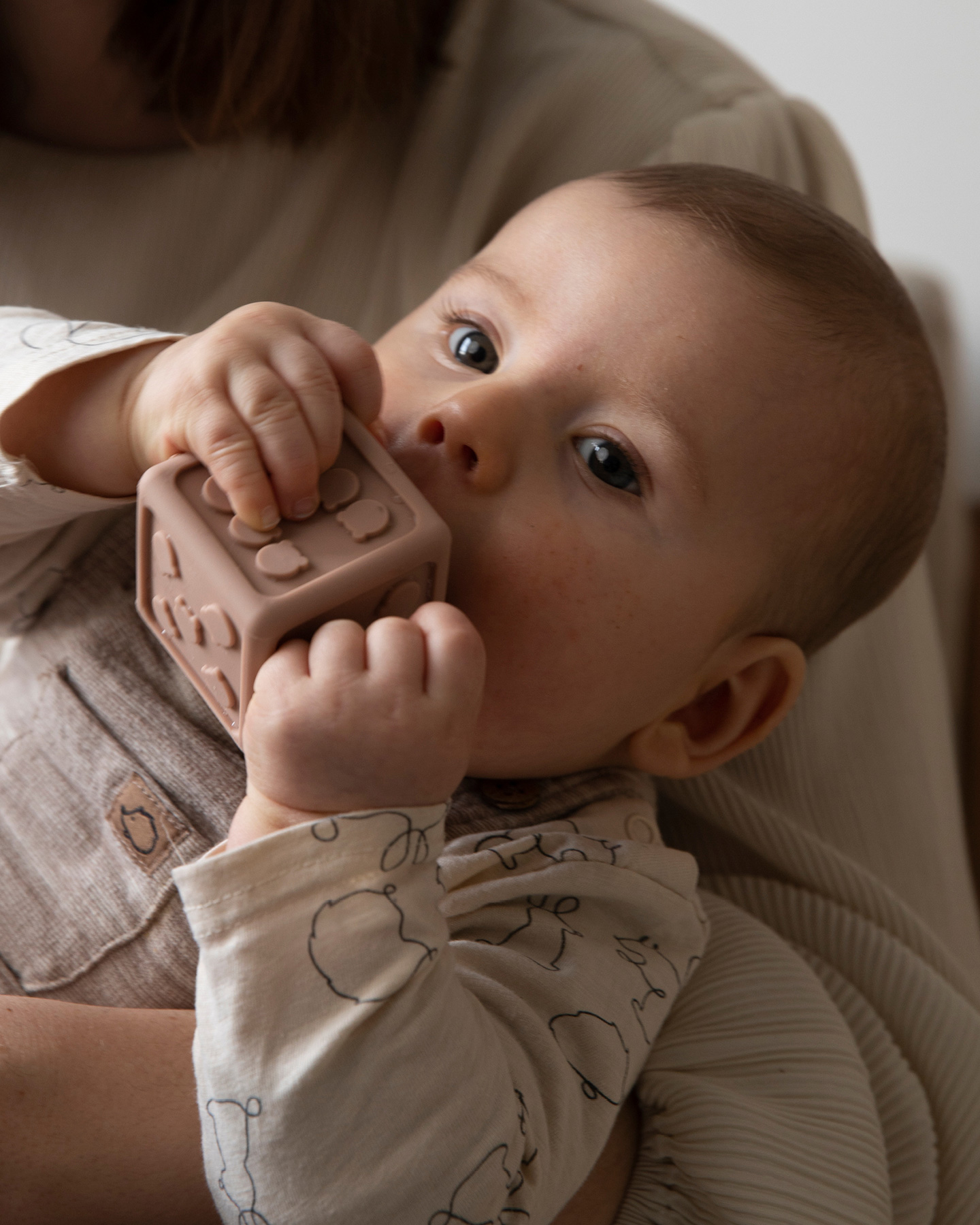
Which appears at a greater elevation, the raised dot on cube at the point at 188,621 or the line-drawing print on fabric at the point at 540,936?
the raised dot on cube at the point at 188,621

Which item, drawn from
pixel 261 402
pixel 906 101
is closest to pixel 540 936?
pixel 261 402

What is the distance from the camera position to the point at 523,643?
28.3 inches

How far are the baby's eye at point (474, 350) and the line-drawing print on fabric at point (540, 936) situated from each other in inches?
15.1

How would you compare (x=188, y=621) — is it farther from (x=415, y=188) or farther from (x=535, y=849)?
(x=415, y=188)

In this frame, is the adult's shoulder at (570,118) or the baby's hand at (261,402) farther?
the adult's shoulder at (570,118)

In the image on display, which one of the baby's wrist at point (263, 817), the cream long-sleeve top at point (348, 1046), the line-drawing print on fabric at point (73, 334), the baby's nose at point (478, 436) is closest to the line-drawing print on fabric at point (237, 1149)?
the cream long-sleeve top at point (348, 1046)

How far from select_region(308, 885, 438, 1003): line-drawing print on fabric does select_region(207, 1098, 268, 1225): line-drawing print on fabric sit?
8cm

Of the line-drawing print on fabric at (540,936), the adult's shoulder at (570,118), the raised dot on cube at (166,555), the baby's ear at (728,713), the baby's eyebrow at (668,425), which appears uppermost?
the adult's shoulder at (570,118)

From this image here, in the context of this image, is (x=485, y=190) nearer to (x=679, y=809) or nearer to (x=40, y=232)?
(x=40, y=232)

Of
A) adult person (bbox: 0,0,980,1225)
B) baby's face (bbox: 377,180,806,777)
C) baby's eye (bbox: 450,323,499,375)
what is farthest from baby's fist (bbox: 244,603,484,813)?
adult person (bbox: 0,0,980,1225)

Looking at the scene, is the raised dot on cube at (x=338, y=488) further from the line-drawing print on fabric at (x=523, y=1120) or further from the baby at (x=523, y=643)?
the line-drawing print on fabric at (x=523, y=1120)

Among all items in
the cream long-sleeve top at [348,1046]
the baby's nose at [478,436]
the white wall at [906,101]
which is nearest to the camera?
the cream long-sleeve top at [348,1046]

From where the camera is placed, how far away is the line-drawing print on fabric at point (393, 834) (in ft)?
1.90

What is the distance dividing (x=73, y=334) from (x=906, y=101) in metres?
1.51
